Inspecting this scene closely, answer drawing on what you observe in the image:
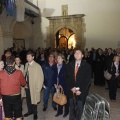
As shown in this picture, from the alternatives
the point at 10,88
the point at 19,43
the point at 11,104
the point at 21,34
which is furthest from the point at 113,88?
the point at 21,34

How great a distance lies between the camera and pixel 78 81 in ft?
12.6

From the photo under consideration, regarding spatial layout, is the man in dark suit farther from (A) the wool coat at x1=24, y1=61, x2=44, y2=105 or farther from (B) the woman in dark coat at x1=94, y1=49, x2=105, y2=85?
(B) the woman in dark coat at x1=94, y1=49, x2=105, y2=85

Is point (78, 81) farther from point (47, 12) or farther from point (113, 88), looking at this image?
point (47, 12)

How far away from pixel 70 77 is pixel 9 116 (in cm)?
134

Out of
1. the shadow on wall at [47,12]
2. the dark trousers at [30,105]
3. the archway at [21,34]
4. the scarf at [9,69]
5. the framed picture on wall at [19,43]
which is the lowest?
the dark trousers at [30,105]

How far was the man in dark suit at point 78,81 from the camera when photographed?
12.6 ft

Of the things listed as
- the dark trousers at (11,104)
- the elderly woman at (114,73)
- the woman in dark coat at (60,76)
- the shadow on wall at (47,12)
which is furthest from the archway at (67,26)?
the dark trousers at (11,104)

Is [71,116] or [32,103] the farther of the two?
[32,103]

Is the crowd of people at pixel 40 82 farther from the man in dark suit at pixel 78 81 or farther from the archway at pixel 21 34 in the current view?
the archway at pixel 21 34

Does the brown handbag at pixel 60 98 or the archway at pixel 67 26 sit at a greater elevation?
the archway at pixel 67 26

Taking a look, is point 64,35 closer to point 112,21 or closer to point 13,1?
point 112,21

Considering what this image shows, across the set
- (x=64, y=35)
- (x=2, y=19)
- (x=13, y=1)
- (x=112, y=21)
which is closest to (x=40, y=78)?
(x=13, y=1)

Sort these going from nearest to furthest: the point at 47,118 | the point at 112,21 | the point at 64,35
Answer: the point at 47,118, the point at 112,21, the point at 64,35

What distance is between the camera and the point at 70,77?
394 cm
